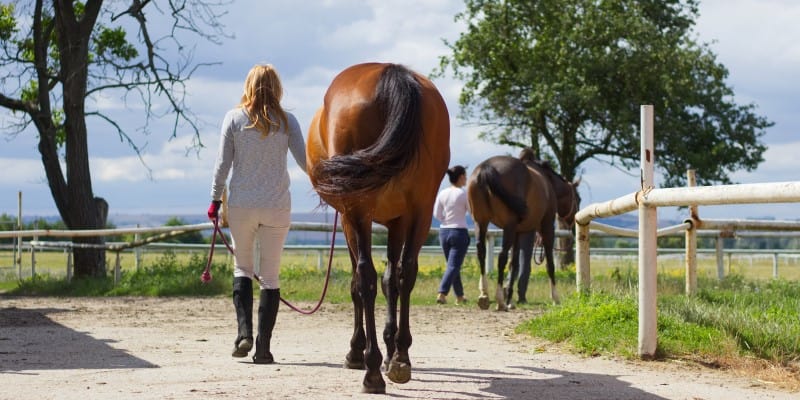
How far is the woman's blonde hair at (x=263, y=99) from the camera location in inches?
276

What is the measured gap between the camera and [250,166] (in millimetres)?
6984

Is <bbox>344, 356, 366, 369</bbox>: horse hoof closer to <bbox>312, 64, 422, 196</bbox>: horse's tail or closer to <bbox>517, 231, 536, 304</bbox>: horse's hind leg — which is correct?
<bbox>312, 64, 422, 196</bbox>: horse's tail

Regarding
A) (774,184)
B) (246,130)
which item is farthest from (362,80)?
(774,184)

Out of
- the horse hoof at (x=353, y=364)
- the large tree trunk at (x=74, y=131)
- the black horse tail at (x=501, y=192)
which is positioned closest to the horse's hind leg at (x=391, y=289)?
the horse hoof at (x=353, y=364)

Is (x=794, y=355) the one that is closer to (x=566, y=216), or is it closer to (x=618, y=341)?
(x=618, y=341)

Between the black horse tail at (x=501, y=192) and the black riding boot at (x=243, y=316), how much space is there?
581 centimetres

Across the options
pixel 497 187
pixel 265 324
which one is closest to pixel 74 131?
pixel 497 187

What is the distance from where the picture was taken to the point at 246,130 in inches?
276

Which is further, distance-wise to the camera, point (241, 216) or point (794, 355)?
point (241, 216)

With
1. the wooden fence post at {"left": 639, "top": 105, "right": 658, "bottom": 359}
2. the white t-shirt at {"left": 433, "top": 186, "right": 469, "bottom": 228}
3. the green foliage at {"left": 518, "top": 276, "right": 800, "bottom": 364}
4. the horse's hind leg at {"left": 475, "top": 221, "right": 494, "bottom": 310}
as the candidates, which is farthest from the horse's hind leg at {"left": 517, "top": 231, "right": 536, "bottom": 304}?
the wooden fence post at {"left": 639, "top": 105, "right": 658, "bottom": 359}

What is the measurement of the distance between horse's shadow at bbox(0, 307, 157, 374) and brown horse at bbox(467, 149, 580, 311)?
528 centimetres

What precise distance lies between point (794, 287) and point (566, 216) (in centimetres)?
450

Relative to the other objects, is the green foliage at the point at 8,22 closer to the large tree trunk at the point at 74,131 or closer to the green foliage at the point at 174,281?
the large tree trunk at the point at 74,131

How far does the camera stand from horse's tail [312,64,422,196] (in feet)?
18.0
